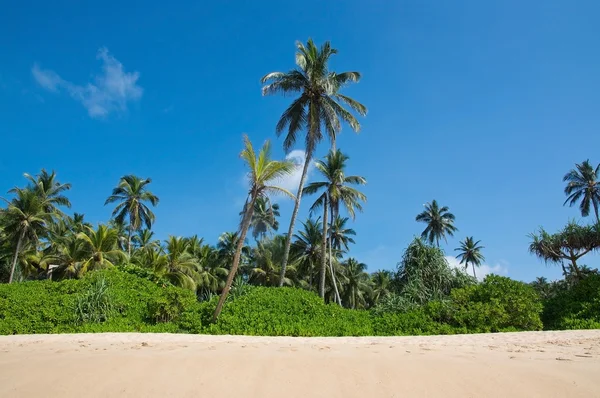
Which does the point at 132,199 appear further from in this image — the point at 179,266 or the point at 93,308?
the point at 93,308

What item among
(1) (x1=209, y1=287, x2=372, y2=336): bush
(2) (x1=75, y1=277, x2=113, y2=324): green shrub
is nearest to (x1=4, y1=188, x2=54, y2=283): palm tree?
(2) (x1=75, y1=277, x2=113, y2=324): green shrub

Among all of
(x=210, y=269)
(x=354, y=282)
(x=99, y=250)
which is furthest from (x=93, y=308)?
(x=354, y=282)

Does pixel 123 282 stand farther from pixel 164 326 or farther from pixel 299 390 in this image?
pixel 299 390

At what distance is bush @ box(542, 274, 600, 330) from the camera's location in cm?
1366

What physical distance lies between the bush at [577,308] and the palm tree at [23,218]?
31.0m

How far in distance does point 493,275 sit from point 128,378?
15067 mm

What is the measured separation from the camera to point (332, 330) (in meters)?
12.7

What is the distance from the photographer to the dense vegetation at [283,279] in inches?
527

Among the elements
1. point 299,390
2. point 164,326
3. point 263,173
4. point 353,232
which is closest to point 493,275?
point 263,173

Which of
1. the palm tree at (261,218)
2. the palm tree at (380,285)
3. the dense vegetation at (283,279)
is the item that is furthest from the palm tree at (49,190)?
the palm tree at (380,285)

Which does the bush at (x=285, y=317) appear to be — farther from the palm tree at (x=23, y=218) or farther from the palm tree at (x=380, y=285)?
the palm tree at (x=380, y=285)

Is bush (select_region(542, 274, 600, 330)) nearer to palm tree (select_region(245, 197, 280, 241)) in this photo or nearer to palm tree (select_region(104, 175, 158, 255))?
palm tree (select_region(245, 197, 280, 241))

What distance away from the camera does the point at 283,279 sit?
20.6 metres

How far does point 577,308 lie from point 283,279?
42.9 feet
